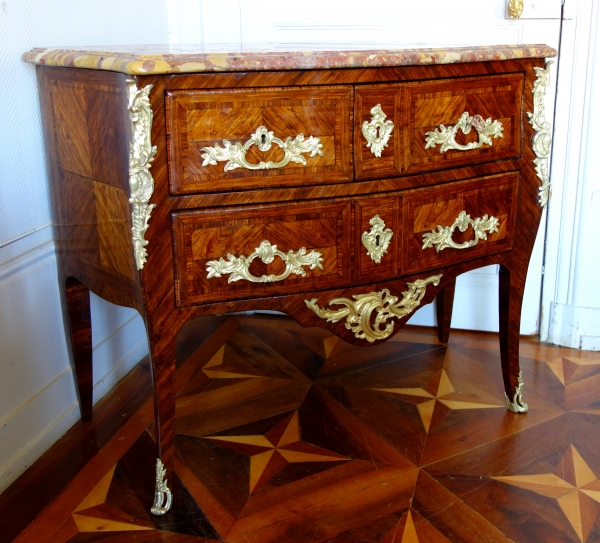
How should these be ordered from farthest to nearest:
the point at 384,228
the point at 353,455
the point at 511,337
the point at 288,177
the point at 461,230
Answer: the point at 511,337, the point at 353,455, the point at 461,230, the point at 384,228, the point at 288,177

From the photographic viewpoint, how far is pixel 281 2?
210 centimetres

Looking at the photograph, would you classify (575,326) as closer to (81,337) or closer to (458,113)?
(458,113)

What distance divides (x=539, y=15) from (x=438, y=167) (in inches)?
32.0

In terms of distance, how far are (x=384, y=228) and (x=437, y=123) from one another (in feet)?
0.74

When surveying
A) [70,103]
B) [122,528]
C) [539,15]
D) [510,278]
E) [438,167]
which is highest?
[539,15]

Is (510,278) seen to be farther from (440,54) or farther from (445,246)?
(440,54)

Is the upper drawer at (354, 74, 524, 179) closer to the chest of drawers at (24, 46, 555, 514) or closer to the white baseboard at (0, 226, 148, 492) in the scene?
the chest of drawers at (24, 46, 555, 514)

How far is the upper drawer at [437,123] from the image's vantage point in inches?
52.6

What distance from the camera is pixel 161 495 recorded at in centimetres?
144

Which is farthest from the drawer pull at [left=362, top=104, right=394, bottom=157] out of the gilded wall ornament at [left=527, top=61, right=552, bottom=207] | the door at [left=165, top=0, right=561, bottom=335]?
the door at [left=165, top=0, right=561, bottom=335]

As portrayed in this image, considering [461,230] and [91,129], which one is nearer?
[91,129]

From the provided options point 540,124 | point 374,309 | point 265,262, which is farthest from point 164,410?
point 540,124

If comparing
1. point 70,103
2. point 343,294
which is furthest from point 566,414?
point 70,103

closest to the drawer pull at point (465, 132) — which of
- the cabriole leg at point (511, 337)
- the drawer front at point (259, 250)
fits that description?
the drawer front at point (259, 250)
